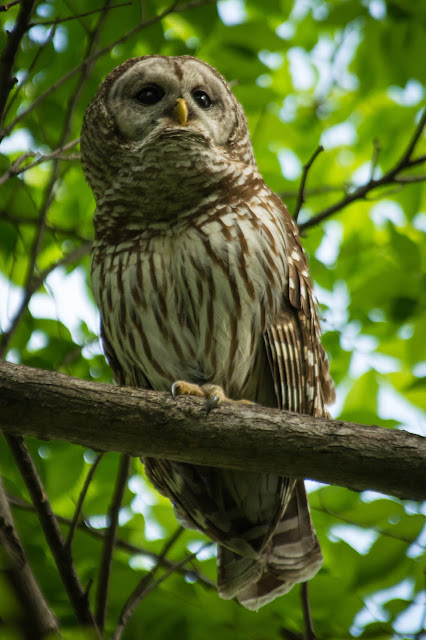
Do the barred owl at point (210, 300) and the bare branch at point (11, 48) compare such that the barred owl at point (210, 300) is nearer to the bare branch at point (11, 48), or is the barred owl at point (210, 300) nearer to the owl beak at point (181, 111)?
the owl beak at point (181, 111)

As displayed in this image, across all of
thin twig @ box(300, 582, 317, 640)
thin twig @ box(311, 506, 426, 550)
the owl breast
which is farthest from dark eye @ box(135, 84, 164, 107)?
thin twig @ box(300, 582, 317, 640)

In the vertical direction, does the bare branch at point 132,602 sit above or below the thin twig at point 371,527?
below

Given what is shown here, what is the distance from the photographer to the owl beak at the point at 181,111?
364 cm

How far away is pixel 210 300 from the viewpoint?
3.35 meters

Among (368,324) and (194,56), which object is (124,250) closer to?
(194,56)

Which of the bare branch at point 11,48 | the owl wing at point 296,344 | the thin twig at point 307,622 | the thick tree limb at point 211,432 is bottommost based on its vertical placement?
the thin twig at point 307,622

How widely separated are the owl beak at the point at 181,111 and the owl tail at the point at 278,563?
1.70 metres

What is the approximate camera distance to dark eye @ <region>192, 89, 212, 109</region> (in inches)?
155

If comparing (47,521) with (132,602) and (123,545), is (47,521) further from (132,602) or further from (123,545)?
(123,545)

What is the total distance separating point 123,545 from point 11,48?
211 centimetres

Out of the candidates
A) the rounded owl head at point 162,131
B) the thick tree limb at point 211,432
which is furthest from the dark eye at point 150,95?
the thick tree limb at point 211,432

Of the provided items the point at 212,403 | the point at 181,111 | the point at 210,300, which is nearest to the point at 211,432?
the point at 212,403

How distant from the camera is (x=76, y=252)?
4188 millimetres

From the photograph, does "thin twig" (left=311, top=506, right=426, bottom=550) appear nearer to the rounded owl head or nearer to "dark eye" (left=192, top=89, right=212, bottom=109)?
the rounded owl head
